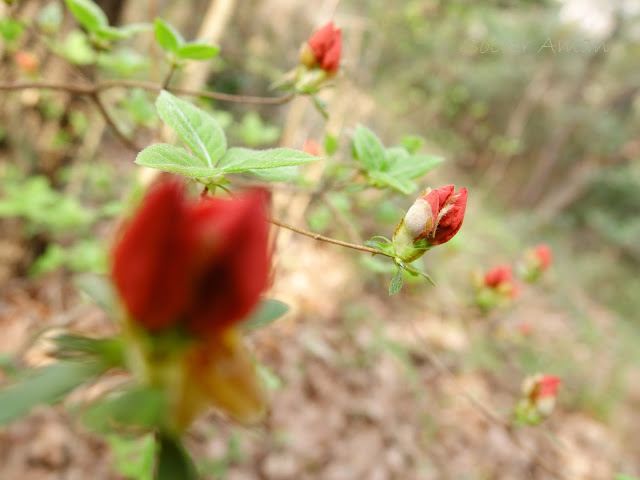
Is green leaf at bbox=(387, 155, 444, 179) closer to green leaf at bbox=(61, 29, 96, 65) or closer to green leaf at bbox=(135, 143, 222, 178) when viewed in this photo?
green leaf at bbox=(135, 143, 222, 178)

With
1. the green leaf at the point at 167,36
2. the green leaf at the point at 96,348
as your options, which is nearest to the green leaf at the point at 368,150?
the green leaf at the point at 167,36

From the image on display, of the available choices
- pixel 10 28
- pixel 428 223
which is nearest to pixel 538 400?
pixel 428 223

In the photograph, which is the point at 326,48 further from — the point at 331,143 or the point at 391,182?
the point at 391,182

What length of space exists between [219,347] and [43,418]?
2.01 metres

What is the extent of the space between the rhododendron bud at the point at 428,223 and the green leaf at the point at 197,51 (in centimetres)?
48

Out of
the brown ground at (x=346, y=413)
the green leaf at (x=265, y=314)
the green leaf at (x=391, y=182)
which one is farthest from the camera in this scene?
the brown ground at (x=346, y=413)

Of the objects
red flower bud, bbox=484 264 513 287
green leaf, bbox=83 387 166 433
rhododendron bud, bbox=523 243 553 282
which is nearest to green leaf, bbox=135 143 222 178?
green leaf, bbox=83 387 166 433

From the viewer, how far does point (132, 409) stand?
28cm

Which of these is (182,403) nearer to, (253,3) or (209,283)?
(209,283)

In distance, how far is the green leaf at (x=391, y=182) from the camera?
646 mm

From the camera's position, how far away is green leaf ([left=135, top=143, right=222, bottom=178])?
1.41 ft

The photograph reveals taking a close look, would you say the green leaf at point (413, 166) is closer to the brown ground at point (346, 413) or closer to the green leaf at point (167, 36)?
the green leaf at point (167, 36)

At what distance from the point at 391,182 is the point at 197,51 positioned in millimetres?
451

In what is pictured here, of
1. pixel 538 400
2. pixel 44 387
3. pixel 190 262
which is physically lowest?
pixel 538 400
